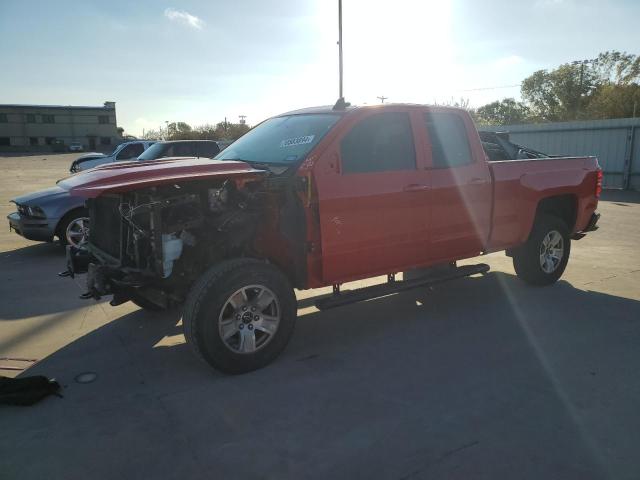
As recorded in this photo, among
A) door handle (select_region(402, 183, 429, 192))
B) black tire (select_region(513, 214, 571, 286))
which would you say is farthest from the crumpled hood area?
black tire (select_region(513, 214, 571, 286))

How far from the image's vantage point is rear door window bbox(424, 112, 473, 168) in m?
4.89

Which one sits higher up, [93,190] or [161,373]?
[93,190]

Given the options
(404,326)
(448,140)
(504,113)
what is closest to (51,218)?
(404,326)

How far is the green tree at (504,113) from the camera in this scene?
7300 cm

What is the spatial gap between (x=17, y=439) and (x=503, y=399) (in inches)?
124

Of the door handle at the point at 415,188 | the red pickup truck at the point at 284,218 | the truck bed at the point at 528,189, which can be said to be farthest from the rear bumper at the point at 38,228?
the truck bed at the point at 528,189

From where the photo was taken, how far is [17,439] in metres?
2.99

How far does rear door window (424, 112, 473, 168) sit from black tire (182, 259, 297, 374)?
81.3 inches

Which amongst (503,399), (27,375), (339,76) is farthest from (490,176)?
(339,76)

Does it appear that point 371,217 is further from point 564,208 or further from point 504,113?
point 504,113

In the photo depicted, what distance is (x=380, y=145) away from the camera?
4.50 meters

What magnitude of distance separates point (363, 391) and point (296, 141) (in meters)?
2.23

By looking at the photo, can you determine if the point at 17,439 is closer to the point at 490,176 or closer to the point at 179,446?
the point at 179,446

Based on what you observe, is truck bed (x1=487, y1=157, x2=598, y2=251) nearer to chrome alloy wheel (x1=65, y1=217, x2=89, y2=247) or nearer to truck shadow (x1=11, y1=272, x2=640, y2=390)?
truck shadow (x1=11, y1=272, x2=640, y2=390)
